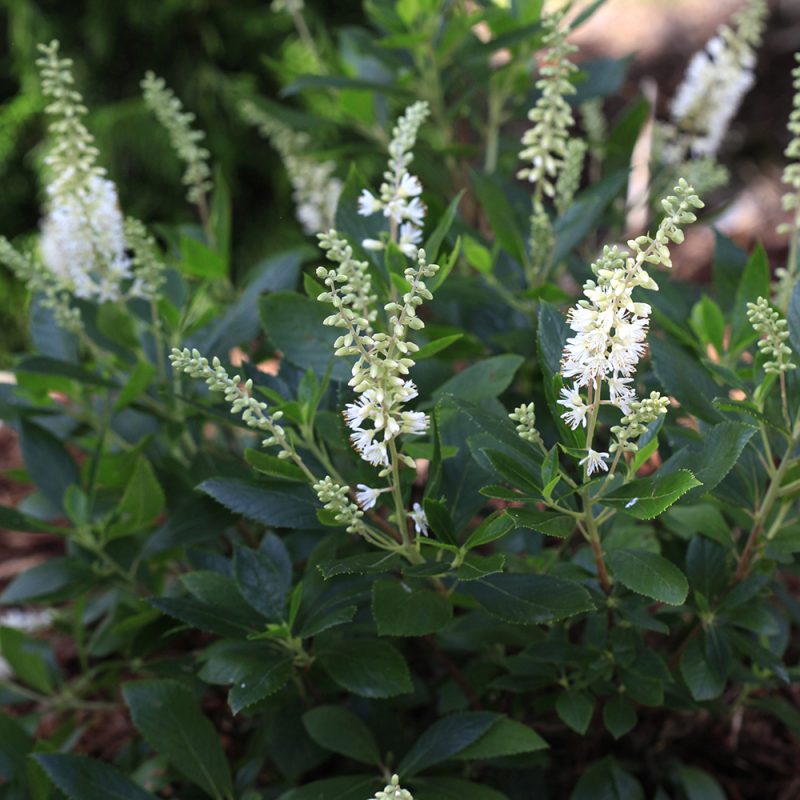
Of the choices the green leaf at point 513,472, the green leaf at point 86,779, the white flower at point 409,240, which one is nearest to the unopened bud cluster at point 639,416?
the green leaf at point 513,472

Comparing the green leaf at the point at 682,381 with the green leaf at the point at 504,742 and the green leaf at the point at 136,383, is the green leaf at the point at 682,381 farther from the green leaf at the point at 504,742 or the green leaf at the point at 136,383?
the green leaf at the point at 136,383

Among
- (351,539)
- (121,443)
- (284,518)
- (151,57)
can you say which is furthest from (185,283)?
(151,57)

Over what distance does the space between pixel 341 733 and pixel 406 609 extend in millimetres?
306

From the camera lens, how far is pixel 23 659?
182 centimetres

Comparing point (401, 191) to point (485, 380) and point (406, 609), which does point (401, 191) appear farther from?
point (406, 609)

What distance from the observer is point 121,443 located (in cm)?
184

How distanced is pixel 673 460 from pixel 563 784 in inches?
31.7

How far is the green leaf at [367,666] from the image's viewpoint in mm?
1330

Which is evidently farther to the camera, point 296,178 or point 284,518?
point 296,178

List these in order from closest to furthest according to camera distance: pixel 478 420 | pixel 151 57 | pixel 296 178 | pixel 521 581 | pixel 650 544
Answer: pixel 478 420 → pixel 521 581 → pixel 650 544 → pixel 296 178 → pixel 151 57

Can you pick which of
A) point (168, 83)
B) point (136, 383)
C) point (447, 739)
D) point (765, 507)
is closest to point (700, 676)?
point (765, 507)

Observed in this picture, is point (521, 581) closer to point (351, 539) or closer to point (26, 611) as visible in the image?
point (351, 539)

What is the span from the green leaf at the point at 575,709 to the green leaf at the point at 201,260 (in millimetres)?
980

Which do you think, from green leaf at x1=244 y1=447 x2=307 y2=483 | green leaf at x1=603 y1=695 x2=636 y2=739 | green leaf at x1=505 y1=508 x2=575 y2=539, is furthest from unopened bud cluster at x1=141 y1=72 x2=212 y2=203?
green leaf at x1=603 y1=695 x2=636 y2=739
